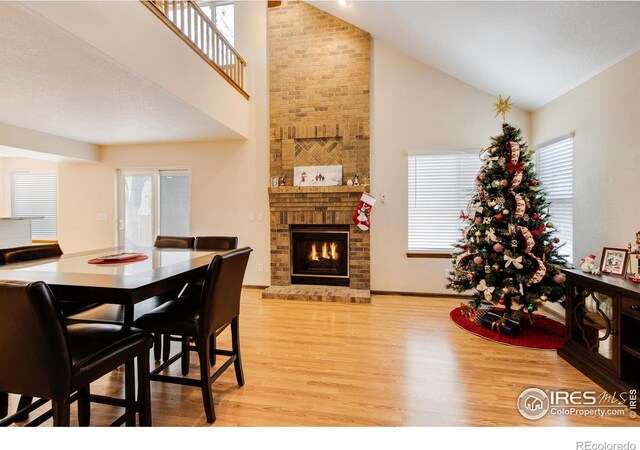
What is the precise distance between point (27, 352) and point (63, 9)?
1.98m

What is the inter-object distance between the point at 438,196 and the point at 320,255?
1907 millimetres

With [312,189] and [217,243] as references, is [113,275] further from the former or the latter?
[312,189]

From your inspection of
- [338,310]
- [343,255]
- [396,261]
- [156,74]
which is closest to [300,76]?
[156,74]

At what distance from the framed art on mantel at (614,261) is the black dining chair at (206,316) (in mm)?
2712

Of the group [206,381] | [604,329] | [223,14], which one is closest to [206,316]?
[206,381]

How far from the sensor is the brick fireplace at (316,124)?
14.9 feet

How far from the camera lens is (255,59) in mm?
4820

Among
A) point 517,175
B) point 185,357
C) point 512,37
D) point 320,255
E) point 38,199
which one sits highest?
point 512,37

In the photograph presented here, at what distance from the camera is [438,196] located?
4.46m

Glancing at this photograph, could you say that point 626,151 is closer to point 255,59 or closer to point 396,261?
point 396,261

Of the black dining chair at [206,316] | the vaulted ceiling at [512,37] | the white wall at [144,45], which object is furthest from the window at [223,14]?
the black dining chair at [206,316]

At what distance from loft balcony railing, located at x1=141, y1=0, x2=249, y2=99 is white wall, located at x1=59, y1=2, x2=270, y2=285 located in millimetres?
343
